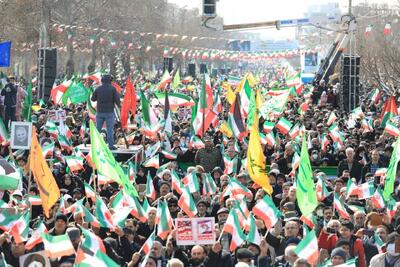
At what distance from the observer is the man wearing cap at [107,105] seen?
21547mm

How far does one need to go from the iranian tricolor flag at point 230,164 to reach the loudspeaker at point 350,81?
1604cm

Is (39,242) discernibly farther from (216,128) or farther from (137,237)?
(216,128)

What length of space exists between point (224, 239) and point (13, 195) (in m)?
3.01

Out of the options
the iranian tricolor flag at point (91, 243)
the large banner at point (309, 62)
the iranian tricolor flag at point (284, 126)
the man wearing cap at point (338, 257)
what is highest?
the iranian tricolor flag at point (91, 243)

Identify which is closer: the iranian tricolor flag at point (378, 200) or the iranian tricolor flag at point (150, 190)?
the iranian tricolor flag at point (378, 200)

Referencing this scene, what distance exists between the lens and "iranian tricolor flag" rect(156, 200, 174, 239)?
1349 centimetres

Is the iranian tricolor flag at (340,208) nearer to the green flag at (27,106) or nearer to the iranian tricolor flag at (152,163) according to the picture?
the iranian tricolor flag at (152,163)

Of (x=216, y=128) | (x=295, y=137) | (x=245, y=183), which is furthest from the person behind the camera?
(x=216, y=128)

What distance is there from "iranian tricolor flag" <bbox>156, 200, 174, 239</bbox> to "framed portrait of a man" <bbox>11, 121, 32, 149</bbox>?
15.8 ft

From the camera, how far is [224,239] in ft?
44.1

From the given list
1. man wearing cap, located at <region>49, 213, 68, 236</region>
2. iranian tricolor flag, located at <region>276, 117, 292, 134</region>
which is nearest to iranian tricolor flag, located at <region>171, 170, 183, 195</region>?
man wearing cap, located at <region>49, 213, 68, 236</region>

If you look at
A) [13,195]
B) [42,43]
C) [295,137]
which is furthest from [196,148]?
Result: [42,43]

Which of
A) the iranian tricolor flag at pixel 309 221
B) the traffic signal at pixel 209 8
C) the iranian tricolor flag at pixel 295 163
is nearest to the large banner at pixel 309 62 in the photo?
the traffic signal at pixel 209 8

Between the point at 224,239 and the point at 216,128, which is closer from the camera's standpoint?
the point at 224,239
